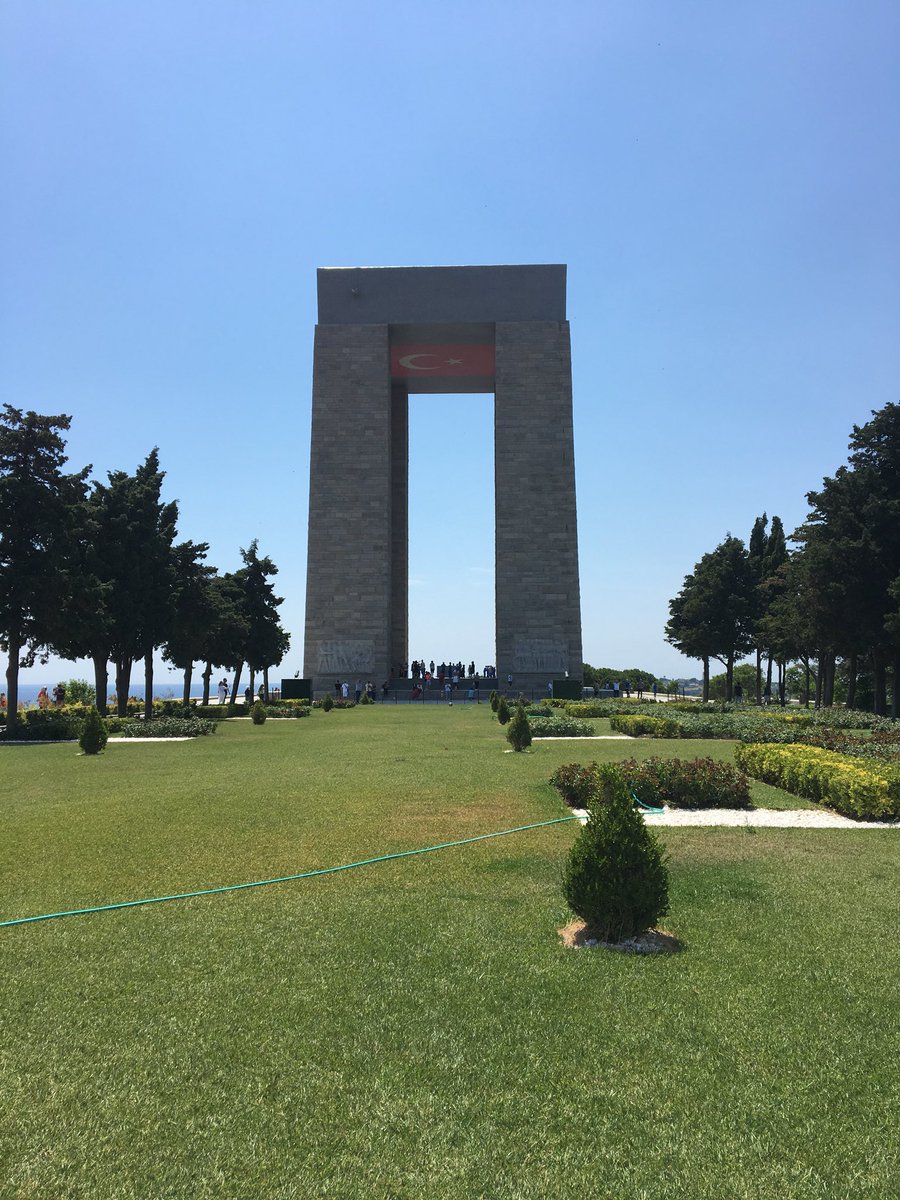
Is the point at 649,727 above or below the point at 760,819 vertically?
above

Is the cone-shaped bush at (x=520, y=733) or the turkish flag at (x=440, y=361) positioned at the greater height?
the turkish flag at (x=440, y=361)

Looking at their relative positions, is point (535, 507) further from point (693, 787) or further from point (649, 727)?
point (693, 787)

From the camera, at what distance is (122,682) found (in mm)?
37500

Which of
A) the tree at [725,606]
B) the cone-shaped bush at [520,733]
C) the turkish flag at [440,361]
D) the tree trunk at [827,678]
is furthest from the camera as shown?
the turkish flag at [440,361]

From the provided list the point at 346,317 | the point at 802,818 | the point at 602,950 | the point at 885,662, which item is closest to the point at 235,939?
the point at 602,950

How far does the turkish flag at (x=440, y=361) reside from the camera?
63.9 m

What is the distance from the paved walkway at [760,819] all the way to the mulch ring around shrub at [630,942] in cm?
452

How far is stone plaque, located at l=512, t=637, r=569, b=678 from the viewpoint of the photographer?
Result: 184ft

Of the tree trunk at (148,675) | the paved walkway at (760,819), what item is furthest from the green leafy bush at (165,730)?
the paved walkway at (760,819)

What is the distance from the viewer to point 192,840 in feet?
31.7

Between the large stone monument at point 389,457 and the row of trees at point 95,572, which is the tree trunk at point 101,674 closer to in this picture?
the row of trees at point 95,572

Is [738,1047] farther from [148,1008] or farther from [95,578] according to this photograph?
[95,578]

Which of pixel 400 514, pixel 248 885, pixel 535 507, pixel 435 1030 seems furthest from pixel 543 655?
pixel 435 1030

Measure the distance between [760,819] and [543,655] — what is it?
4498 cm
